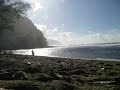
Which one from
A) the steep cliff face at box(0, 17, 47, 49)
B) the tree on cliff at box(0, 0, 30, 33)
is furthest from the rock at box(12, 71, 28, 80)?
the steep cliff face at box(0, 17, 47, 49)

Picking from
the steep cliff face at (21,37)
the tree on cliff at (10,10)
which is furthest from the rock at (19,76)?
the steep cliff face at (21,37)

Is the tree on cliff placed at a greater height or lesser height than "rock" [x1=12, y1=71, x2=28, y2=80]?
greater

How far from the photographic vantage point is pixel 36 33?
195m

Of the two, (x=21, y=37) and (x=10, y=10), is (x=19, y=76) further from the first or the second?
(x=21, y=37)

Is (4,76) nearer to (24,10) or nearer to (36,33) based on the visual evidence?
(24,10)

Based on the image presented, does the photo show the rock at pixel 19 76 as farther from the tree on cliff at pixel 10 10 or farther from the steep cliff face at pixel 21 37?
the steep cliff face at pixel 21 37

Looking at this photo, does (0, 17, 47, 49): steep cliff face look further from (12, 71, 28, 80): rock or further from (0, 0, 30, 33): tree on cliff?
(12, 71, 28, 80): rock

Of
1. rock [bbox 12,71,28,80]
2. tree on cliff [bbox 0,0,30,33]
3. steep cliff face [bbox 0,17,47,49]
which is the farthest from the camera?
steep cliff face [bbox 0,17,47,49]

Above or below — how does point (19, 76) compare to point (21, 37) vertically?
below

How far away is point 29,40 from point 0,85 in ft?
598

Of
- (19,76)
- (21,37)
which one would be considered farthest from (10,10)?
(21,37)

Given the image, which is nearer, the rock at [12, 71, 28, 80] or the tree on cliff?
the rock at [12, 71, 28, 80]

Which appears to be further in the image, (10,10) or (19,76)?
(10,10)

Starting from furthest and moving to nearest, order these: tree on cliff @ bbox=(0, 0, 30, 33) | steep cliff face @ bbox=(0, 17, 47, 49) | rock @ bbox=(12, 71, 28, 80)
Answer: steep cliff face @ bbox=(0, 17, 47, 49)
tree on cliff @ bbox=(0, 0, 30, 33)
rock @ bbox=(12, 71, 28, 80)
